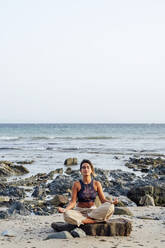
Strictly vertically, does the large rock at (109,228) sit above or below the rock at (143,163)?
above

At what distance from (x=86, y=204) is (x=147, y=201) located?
13.5 feet

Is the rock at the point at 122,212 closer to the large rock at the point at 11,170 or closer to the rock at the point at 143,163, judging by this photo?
the large rock at the point at 11,170

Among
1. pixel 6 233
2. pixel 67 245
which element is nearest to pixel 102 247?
pixel 67 245

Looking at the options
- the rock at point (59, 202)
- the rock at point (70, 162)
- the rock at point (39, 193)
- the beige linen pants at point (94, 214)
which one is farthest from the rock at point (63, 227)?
the rock at point (70, 162)

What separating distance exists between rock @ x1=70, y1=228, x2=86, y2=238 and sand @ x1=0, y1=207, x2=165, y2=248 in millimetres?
106

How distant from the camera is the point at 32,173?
1973cm

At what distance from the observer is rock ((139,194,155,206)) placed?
37.4 ft

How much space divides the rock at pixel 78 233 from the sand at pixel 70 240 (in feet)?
0.35

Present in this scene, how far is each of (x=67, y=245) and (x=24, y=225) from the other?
6.20 ft

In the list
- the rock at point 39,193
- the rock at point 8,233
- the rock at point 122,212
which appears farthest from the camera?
the rock at point 39,193

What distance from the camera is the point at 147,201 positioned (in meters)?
11.4

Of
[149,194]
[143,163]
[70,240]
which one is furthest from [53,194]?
[143,163]

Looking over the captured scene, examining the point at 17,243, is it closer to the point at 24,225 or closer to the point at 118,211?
the point at 24,225

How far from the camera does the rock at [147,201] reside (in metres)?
11.4
